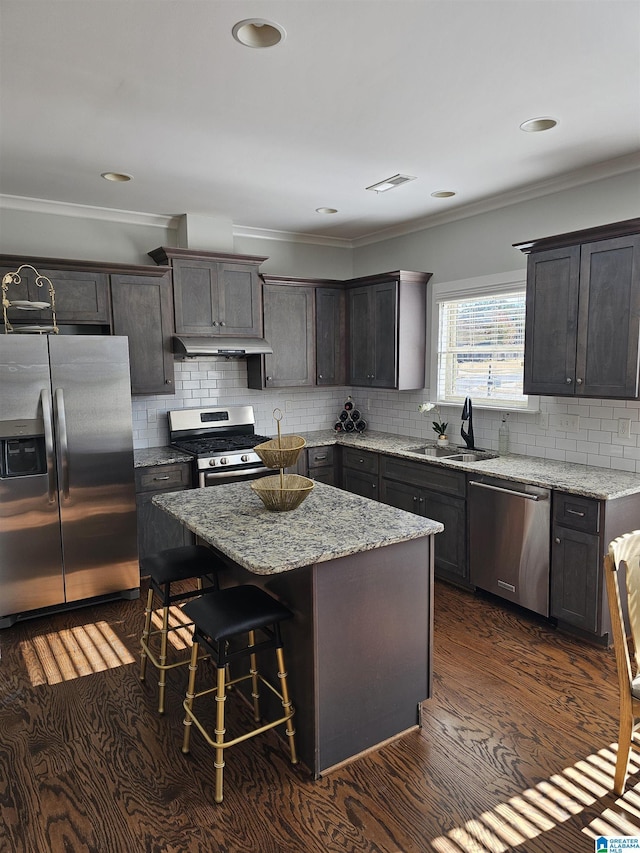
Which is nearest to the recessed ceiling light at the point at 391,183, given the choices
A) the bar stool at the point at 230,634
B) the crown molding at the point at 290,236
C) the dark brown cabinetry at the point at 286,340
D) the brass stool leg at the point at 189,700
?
the dark brown cabinetry at the point at 286,340

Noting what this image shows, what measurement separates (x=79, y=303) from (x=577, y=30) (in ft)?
11.2

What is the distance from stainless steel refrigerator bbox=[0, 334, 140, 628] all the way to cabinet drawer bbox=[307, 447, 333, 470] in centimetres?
169

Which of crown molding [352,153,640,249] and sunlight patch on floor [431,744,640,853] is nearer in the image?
sunlight patch on floor [431,744,640,853]

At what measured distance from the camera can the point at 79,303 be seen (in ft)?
13.4

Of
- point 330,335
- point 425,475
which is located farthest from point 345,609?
point 330,335

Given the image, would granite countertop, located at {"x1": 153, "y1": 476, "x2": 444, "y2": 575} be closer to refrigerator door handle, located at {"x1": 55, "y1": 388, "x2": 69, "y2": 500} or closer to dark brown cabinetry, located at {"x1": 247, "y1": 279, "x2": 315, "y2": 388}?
refrigerator door handle, located at {"x1": 55, "y1": 388, "x2": 69, "y2": 500}

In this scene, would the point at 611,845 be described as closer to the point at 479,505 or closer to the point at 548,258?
the point at 479,505

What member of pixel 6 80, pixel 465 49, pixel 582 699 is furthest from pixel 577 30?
pixel 582 699

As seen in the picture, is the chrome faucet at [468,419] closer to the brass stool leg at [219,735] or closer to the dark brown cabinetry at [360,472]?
the dark brown cabinetry at [360,472]

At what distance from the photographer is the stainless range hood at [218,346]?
441cm

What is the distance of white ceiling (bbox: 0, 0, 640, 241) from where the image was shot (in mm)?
1952

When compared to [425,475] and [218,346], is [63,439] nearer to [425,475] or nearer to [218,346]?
[218,346]

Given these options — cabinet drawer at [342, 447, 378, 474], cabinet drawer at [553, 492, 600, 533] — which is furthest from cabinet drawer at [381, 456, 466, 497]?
cabinet drawer at [553, 492, 600, 533]

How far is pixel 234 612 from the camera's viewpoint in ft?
7.19
